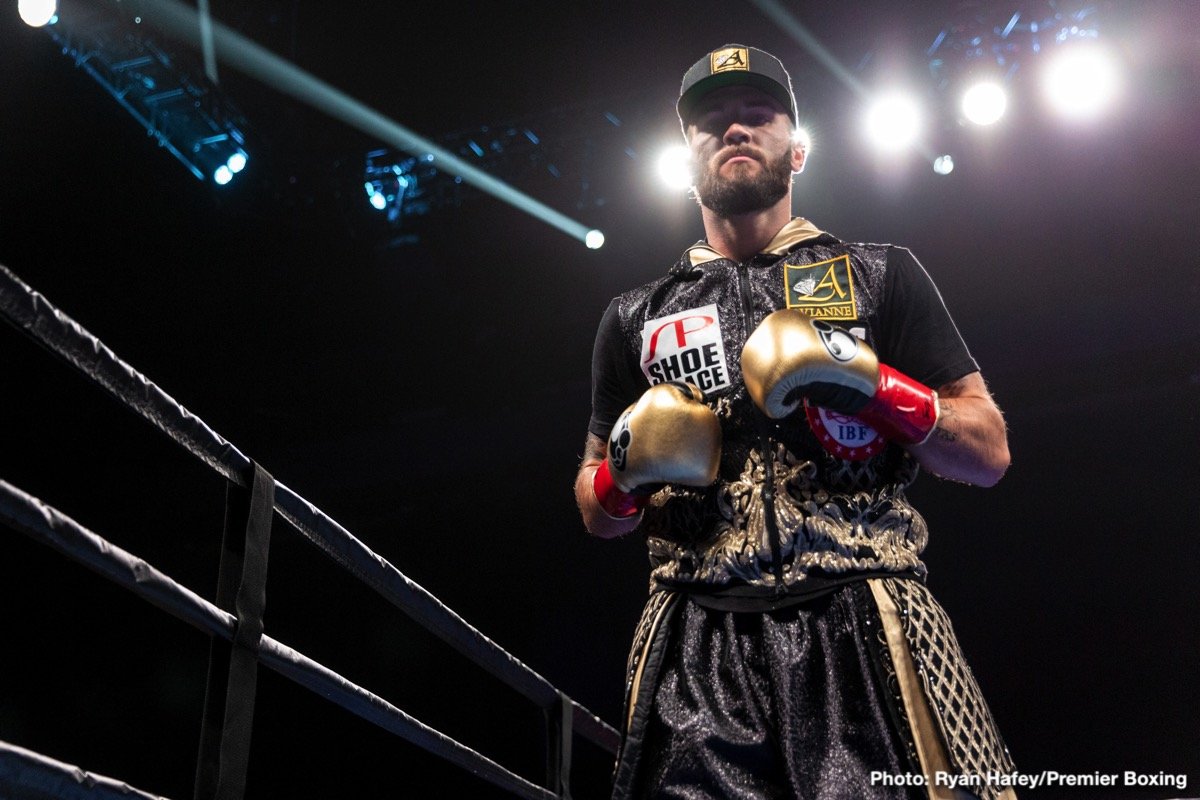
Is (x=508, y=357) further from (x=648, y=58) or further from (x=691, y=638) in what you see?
(x=691, y=638)

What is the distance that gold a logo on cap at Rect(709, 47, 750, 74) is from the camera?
1.67 metres

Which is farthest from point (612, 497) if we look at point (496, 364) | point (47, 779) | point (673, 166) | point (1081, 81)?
point (496, 364)

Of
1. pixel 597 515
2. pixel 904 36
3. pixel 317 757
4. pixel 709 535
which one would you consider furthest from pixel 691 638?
pixel 317 757

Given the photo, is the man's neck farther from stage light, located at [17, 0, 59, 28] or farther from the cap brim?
stage light, located at [17, 0, 59, 28]

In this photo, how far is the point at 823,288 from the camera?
5.03 ft

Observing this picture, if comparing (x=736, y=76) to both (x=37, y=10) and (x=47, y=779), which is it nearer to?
(x=47, y=779)

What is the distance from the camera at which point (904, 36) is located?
164 inches

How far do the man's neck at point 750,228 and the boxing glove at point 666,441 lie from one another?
0.36 metres

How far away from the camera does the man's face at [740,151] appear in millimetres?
1646

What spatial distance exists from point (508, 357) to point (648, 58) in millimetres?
1733

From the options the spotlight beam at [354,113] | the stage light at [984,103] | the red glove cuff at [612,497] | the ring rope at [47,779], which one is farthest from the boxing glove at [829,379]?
the spotlight beam at [354,113]

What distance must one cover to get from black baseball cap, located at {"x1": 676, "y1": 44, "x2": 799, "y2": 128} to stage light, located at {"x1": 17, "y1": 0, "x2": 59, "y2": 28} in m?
3.42

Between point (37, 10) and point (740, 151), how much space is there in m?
3.61

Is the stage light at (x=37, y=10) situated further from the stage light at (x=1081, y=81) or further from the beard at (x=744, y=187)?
the stage light at (x=1081, y=81)
